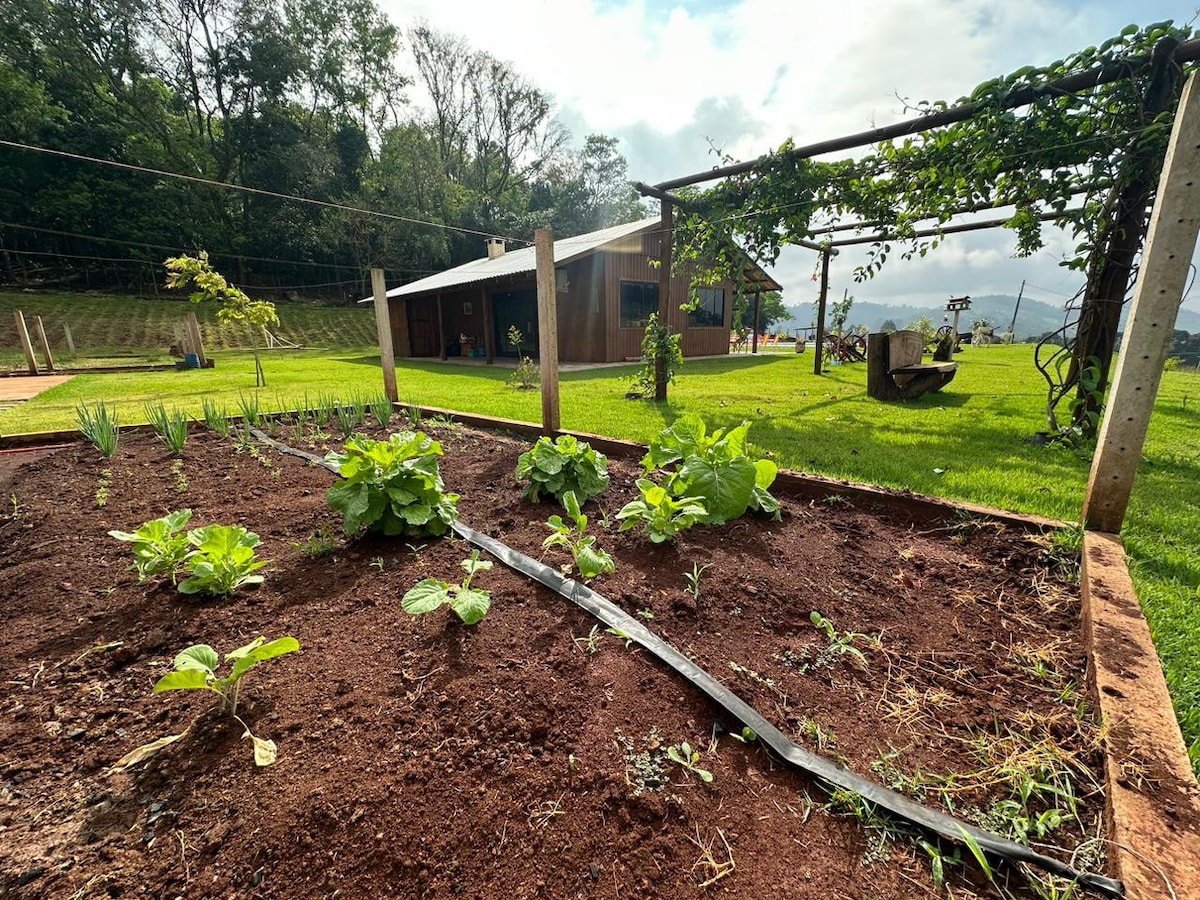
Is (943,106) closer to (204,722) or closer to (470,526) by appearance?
(470,526)

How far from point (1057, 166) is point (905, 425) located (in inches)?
80.3

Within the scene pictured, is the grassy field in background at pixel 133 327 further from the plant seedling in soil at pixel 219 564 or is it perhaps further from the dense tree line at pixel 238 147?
the plant seedling in soil at pixel 219 564

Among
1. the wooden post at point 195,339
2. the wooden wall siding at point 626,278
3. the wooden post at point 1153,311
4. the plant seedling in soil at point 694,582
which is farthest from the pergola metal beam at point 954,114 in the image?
the wooden post at point 195,339

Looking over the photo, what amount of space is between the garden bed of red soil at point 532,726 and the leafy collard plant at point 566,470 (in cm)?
48

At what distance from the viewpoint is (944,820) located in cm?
84

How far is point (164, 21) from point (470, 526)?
37.9 meters

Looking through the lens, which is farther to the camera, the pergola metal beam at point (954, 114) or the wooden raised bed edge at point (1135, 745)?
the pergola metal beam at point (954, 114)

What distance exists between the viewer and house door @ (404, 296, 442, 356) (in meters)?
16.0

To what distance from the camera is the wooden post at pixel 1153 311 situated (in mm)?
1670

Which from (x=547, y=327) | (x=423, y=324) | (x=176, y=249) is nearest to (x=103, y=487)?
(x=547, y=327)

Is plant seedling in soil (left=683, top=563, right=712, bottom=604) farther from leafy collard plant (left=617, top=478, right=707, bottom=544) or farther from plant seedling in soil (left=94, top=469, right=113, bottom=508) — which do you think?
plant seedling in soil (left=94, top=469, right=113, bottom=508)

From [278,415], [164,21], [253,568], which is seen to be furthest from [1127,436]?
[164,21]

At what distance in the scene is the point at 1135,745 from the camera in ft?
3.01

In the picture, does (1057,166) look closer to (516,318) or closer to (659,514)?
(659,514)
